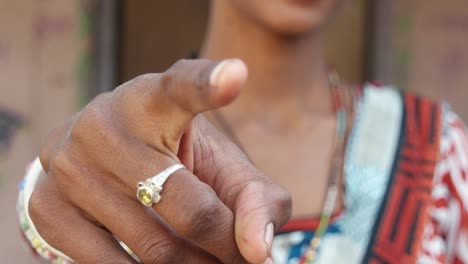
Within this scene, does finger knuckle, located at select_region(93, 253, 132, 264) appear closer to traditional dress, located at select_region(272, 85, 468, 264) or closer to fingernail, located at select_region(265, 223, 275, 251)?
fingernail, located at select_region(265, 223, 275, 251)

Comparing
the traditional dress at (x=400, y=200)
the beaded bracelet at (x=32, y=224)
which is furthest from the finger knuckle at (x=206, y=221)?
the traditional dress at (x=400, y=200)

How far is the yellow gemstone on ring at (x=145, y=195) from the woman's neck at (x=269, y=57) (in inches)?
25.0

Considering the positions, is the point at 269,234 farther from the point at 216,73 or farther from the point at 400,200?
the point at 400,200

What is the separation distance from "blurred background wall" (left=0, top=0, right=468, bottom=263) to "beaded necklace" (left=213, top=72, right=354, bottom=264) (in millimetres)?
827

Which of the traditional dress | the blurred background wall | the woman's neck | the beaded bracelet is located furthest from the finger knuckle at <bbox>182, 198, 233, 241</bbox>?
the blurred background wall

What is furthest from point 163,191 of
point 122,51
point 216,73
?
point 122,51

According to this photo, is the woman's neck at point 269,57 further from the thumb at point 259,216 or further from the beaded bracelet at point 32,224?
the thumb at point 259,216

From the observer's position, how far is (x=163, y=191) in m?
0.59

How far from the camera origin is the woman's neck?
121 cm

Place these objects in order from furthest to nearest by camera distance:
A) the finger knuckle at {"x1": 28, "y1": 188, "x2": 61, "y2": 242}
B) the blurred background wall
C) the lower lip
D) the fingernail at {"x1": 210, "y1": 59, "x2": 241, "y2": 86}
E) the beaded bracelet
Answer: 1. the blurred background wall
2. the lower lip
3. the beaded bracelet
4. the finger knuckle at {"x1": 28, "y1": 188, "x2": 61, "y2": 242}
5. the fingernail at {"x1": 210, "y1": 59, "x2": 241, "y2": 86}

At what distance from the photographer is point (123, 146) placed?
0.61 metres

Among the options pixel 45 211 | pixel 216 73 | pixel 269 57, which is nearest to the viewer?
pixel 216 73

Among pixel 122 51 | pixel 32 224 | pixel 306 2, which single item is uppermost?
pixel 306 2

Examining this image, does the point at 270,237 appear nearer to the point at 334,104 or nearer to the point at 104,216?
the point at 104,216
